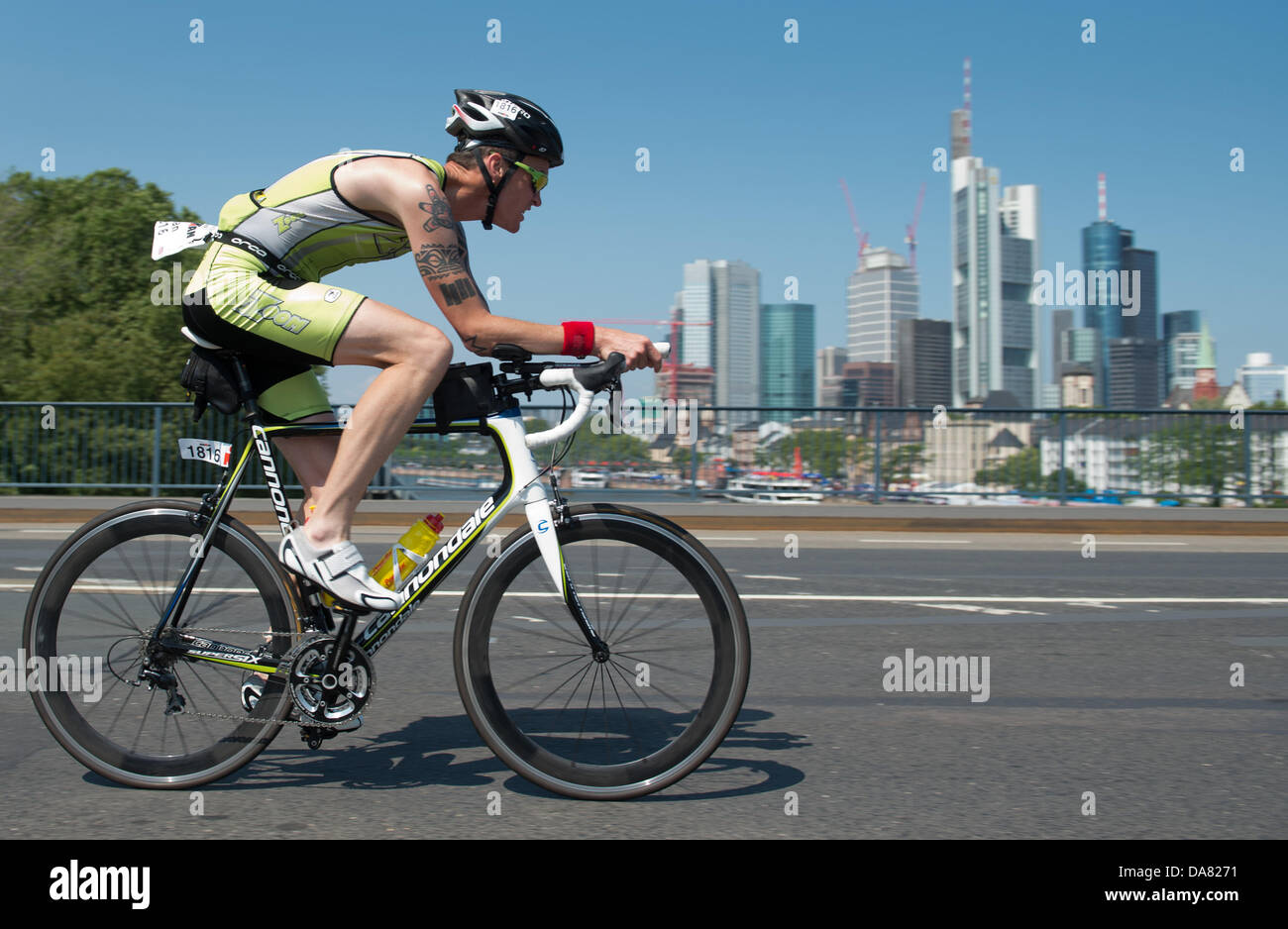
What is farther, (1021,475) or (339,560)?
(1021,475)

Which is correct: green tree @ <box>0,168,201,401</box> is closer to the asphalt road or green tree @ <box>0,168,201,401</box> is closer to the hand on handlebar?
the asphalt road

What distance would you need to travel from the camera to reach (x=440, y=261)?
3359 mm

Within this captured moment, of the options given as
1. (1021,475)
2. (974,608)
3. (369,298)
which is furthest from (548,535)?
(1021,475)

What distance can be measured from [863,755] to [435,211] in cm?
215

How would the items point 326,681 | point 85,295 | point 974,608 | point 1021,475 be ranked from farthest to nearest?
point 85,295 < point 1021,475 < point 974,608 < point 326,681

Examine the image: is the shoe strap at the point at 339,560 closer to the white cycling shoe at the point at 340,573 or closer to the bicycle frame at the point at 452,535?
the white cycling shoe at the point at 340,573

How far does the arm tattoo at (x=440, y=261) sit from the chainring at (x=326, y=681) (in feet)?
3.41

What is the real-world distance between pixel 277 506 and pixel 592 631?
0.97 meters

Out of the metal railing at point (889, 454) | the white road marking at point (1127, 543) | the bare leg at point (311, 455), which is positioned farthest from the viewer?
the metal railing at point (889, 454)

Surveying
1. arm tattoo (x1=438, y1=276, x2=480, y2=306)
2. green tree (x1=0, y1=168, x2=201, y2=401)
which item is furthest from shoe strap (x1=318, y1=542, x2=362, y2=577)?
green tree (x1=0, y1=168, x2=201, y2=401)

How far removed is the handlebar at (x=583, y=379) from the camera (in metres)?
3.41

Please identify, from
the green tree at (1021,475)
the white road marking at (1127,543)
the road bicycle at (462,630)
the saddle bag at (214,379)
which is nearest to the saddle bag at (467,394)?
the road bicycle at (462,630)

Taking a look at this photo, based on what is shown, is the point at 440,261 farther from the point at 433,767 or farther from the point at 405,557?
the point at 433,767
